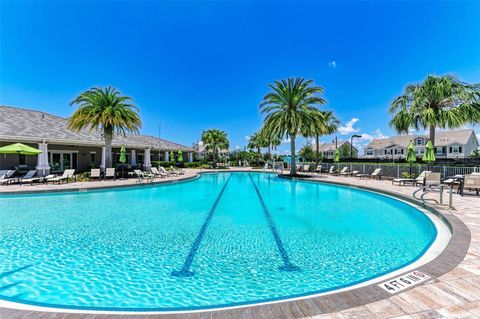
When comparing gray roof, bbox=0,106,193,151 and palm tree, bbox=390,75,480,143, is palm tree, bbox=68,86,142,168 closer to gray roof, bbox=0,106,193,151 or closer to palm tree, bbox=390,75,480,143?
gray roof, bbox=0,106,193,151

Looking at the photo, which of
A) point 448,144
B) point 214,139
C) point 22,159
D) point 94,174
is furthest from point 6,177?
point 448,144

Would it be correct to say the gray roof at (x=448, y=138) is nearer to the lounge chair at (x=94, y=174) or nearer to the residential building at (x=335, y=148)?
the residential building at (x=335, y=148)

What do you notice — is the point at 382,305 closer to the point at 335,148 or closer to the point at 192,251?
the point at 192,251

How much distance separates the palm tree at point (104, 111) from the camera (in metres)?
18.1

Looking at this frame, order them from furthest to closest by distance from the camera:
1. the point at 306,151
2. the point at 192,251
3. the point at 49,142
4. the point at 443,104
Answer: the point at 306,151
the point at 49,142
the point at 443,104
the point at 192,251

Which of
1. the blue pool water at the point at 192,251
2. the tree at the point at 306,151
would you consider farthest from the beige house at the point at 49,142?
the tree at the point at 306,151

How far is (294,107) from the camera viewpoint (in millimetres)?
22891

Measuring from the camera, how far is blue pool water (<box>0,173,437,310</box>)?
3.74 m

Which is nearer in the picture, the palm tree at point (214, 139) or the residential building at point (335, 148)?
the palm tree at point (214, 139)

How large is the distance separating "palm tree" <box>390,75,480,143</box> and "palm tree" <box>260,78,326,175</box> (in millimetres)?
7510

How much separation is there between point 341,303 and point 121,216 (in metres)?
8.26

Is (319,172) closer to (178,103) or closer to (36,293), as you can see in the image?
(178,103)

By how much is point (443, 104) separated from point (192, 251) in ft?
66.3

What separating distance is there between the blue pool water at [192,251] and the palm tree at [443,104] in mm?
10463
